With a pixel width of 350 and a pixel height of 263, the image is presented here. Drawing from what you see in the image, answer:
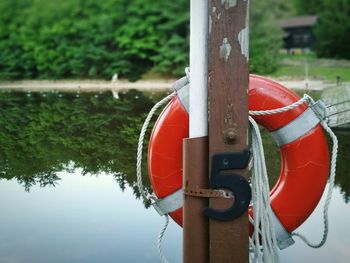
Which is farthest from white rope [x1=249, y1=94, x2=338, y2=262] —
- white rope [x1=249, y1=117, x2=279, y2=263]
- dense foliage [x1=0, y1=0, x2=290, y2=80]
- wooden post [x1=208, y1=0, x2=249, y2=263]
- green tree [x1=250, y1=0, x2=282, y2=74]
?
green tree [x1=250, y1=0, x2=282, y2=74]

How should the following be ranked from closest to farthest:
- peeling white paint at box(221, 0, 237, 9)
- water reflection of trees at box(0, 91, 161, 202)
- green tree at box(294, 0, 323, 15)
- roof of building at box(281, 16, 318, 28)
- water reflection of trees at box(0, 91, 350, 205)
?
1. peeling white paint at box(221, 0, 237, 9)
2. water reflection of trees at box(0, 91, 350, 205)
3. water reflection of trees at box(0, 91, 161, 202)
4. roof of building at box(281, 16, 318, 28)
5. green tree at box(294, 0, 323, 15)

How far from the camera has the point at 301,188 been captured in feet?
5.75

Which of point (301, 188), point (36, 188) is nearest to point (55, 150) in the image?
point (36, 188)

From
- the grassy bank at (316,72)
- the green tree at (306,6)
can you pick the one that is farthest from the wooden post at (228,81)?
the green tree at (306,6)

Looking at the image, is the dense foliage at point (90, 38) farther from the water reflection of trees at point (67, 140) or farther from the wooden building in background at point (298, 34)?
the wooden building in background at point (298, 34)

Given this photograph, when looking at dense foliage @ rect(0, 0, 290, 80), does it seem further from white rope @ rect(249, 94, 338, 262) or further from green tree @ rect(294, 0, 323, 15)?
green tree @ rect(294, 0, 323, 15)

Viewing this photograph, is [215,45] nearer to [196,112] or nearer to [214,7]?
[214,7]

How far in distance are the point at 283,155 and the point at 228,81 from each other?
60cm

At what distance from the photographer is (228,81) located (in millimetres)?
1311

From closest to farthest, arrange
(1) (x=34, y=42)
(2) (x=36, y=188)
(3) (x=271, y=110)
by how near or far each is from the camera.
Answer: (3) (x=271, y=110) → (2) (x=36, y=188) → (1) (x=34, y=42)

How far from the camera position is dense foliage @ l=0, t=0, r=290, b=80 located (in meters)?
16.2

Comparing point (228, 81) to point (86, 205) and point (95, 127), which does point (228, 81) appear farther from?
point (95, 127)

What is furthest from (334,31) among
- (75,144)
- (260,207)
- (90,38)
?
(260,207)

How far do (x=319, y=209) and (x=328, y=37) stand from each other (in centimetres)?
1948
